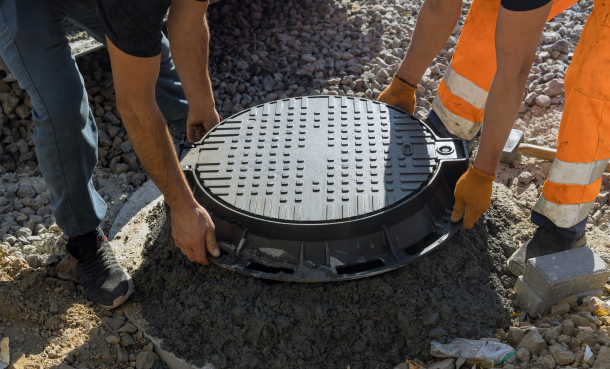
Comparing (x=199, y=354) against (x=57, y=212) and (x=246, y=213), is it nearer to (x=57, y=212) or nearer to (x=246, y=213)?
(x=246, y=213)

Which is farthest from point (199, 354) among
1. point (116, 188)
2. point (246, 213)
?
point (116, 188)

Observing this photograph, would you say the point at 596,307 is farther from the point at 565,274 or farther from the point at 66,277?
the point at 66,277

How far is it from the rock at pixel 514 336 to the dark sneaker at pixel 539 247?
382 millimetres

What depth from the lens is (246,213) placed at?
2.04 metres

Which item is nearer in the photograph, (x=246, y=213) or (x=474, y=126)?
(x=246, y=213)

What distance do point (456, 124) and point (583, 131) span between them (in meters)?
0.82

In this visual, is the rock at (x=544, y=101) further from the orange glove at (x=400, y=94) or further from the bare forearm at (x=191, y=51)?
the bare forearm at (x=191, y=51)

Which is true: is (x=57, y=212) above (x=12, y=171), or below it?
above

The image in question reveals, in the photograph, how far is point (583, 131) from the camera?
7.45ft

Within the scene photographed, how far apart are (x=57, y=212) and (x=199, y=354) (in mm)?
928

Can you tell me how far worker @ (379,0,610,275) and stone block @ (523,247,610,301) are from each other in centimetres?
20

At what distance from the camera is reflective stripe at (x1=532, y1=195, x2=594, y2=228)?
93.9 inches

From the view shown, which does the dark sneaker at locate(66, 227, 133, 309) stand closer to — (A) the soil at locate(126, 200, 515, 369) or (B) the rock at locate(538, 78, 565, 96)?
(A) the soil at locate(126, 200, 515, 369)

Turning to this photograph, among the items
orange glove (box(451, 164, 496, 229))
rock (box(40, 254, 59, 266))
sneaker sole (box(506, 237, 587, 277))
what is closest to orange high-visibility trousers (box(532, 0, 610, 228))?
sneaker sole (box(506, 237, 587, 277))
